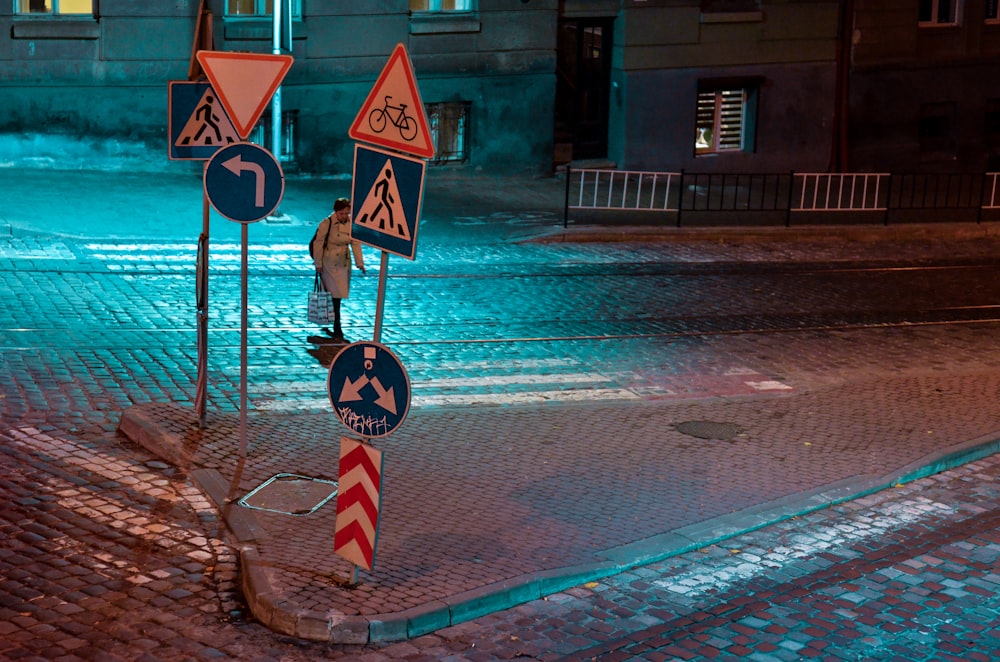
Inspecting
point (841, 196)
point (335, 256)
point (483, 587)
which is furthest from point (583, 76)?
point (483, 587)

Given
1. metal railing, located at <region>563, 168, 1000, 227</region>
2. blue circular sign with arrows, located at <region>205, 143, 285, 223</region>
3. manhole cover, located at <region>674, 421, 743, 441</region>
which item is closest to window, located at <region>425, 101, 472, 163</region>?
metal railing, located at <region>563, 168, 1000, 227</region>

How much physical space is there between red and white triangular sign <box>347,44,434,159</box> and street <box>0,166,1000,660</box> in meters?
2.46

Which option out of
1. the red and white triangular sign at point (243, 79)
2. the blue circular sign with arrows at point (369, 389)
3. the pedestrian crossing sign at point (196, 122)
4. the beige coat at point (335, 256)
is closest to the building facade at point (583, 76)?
the beige coat at point (335, 256)

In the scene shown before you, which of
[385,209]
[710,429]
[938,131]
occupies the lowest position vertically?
[710,429]

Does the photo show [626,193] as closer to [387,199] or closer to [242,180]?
[242,180]

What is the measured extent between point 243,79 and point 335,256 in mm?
4385

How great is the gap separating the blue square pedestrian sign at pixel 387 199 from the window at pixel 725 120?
2118 centimetres

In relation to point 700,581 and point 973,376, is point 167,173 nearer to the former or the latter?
point 973,376

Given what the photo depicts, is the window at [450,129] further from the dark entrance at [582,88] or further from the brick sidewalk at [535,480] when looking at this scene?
the brick sidewalk at [535,480]

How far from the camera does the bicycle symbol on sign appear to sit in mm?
7203

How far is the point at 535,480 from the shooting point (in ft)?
30.3

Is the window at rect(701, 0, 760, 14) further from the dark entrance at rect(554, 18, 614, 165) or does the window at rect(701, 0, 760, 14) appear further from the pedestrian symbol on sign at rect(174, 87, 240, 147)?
the pedestrian symbol on sign at rect(174, 87, 240, 147)

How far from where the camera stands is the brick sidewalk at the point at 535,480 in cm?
727

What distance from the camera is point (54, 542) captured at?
7.85 m
